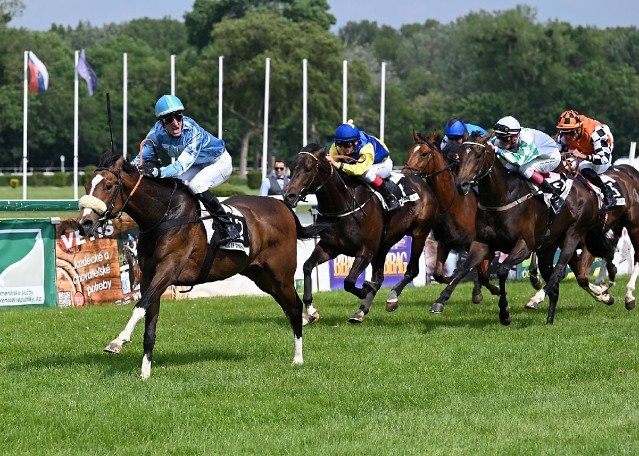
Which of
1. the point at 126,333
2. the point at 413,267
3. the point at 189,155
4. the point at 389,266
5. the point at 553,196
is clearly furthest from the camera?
the point at 389,266

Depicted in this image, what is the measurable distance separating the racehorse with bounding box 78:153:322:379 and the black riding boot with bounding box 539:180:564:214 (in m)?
3.51

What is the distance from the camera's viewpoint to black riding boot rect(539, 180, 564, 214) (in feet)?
42.3

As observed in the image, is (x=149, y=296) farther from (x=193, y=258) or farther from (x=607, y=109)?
(x=607, y=109)

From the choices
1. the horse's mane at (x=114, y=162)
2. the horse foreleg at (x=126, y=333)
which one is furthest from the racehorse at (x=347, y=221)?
the horse foreleg at (x=126, y=333)

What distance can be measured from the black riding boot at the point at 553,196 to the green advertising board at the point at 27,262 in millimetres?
6306

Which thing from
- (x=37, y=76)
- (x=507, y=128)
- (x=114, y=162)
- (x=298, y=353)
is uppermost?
(x=37, y=76)

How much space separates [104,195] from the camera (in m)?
8.95

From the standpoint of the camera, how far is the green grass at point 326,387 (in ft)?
23.2

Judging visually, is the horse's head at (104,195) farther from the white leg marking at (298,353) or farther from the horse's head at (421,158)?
the horse's head at (421,158)

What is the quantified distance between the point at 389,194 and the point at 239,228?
386 cm

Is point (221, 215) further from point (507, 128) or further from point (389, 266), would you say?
point (389, 266)

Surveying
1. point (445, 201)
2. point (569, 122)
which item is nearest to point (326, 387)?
point (445, 201)

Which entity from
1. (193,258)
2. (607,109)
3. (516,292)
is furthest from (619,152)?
(193,258)

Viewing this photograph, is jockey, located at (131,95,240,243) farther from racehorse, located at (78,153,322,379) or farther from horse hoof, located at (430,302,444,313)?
horse hoof, located at (430,302,444,313)
